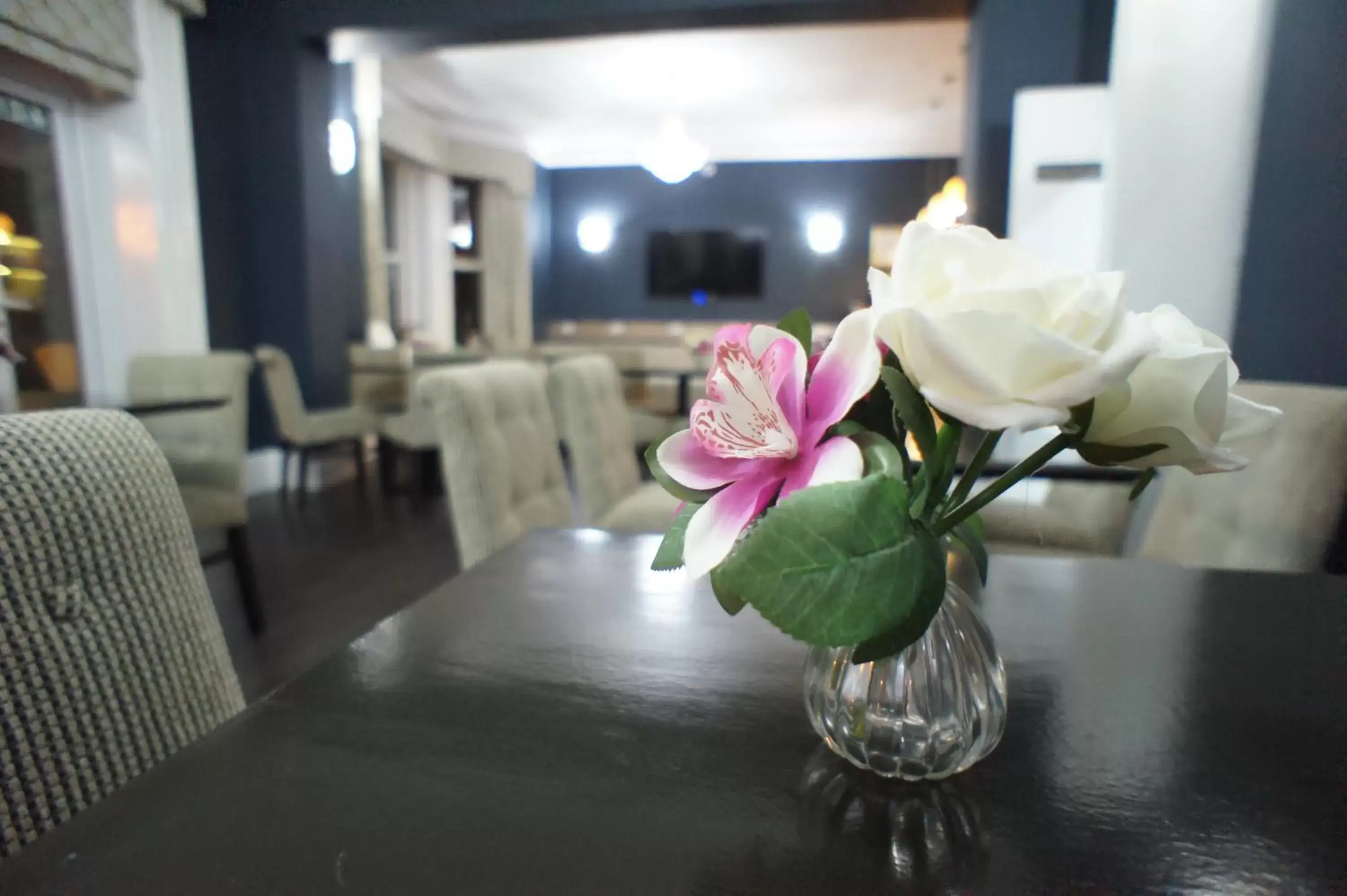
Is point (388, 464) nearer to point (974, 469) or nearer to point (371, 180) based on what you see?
point (371, 180)

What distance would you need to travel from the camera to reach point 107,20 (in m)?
3.34

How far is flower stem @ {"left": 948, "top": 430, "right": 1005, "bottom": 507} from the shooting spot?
0.42m

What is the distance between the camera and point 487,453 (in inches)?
49.8

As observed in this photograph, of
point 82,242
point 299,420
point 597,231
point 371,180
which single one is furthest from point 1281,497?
point 597,231

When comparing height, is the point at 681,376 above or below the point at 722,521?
below

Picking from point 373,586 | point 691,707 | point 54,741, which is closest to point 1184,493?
point 691,707

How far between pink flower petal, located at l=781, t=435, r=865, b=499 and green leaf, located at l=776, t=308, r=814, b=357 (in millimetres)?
78

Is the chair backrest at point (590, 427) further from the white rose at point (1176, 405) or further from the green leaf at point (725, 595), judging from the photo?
the white rose at point (1176, 405)

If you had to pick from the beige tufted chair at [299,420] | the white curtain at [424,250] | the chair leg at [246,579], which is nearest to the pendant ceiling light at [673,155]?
the white curtain at [424,250]

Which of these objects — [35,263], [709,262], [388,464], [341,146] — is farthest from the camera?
[709,262]

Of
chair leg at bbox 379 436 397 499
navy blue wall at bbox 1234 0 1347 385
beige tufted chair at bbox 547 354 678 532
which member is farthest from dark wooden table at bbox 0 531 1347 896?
chair leg at bbox 379 436 397 499

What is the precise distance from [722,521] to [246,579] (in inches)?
89.6

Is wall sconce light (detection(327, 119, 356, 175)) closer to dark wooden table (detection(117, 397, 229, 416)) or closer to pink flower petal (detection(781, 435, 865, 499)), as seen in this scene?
dark wooden table (detection(117, 397, 229, 416))

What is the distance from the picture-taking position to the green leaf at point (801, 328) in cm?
47
